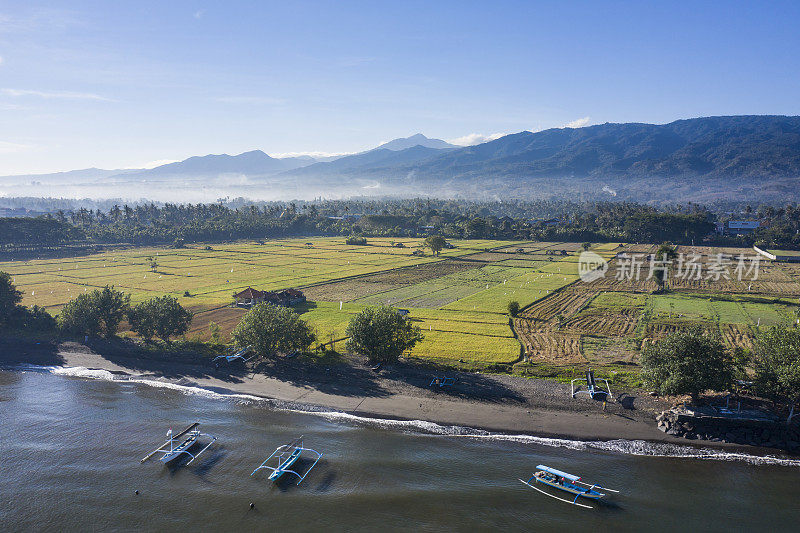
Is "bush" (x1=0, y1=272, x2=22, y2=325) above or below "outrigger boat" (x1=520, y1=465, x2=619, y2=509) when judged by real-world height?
above

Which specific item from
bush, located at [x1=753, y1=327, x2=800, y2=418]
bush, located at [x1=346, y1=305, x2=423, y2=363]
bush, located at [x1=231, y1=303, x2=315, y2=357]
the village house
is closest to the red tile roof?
the village house

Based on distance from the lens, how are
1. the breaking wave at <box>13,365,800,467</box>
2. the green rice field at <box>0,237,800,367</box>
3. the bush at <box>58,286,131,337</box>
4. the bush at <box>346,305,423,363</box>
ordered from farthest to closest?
1. the bush at <box>58,286,131,337</box>
2. the green rice field at <box>0,237,800,367</box>
3. the bush at <box>346,305,423,363</box>
4. the breaking wave at <box>13,365,800,467</box>

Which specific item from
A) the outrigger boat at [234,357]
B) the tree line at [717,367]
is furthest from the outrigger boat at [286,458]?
the tree line at [717,367]

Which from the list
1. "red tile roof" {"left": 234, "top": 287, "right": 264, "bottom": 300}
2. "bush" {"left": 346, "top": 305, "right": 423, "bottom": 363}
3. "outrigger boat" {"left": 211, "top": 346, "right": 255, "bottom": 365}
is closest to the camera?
"bush" {"left": 346, "top": 305, "right": 423, "bottom": 363}

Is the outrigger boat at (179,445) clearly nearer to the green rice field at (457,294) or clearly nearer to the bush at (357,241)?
the green rice field at (457,294)

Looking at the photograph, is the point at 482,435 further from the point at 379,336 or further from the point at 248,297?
the point at 248,297

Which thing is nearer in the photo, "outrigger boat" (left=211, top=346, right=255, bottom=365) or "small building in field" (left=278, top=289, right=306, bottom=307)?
"outrigger boat" (left=211, top=346, right=255, bottom=365)

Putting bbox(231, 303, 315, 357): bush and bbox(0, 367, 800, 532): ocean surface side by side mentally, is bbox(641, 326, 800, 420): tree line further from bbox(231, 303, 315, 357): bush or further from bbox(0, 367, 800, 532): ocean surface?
bbox(231, 303, 315, 357): bush

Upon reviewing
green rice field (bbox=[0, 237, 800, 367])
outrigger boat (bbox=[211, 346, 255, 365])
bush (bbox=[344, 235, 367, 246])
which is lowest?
outrigger boat (bbox=[211, 346, 255, 365])
